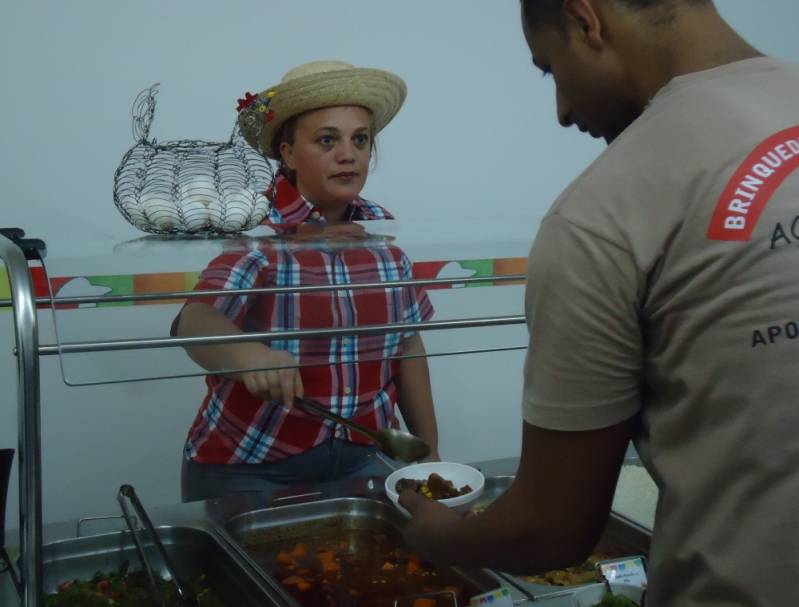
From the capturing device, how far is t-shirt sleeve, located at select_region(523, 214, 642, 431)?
2.13 feet

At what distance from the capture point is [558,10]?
2.42 ft

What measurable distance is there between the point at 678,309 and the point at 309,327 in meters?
0.60

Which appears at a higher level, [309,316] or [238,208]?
[238,208]

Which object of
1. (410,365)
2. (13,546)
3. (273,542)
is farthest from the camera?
(410,365)

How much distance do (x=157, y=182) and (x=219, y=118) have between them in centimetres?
133

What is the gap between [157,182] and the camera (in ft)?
3.92

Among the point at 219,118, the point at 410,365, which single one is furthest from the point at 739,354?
the point at 219,118

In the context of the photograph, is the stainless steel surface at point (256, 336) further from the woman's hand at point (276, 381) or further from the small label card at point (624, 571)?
the small label card at point (624, 571)

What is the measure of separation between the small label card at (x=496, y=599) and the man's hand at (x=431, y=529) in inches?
6.4

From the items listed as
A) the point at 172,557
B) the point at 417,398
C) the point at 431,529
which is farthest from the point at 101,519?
the point at 417,398

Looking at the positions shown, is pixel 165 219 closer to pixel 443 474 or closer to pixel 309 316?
pixel 309 316

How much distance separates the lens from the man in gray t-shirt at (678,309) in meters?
0.62

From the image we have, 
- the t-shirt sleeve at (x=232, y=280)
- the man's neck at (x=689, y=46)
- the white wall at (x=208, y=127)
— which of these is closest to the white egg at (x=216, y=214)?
the t-shirt sleeve at (x=232, y=280)

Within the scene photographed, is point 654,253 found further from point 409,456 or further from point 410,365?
point 410,365
